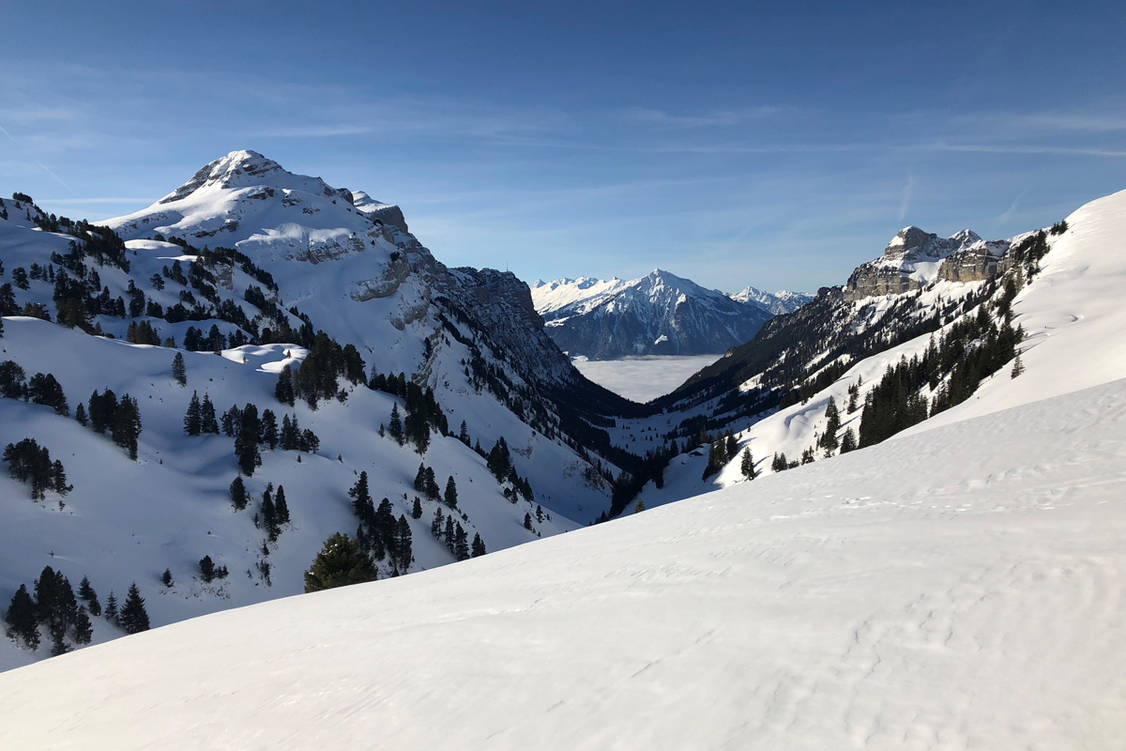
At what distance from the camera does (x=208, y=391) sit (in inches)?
3135

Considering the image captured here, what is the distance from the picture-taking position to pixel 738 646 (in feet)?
25.1

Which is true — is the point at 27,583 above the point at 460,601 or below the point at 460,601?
below

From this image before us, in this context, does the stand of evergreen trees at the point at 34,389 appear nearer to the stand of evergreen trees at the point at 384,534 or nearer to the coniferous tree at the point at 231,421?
the coniferous tree at the point at 231,421

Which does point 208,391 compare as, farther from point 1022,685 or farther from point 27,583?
point 1022,685

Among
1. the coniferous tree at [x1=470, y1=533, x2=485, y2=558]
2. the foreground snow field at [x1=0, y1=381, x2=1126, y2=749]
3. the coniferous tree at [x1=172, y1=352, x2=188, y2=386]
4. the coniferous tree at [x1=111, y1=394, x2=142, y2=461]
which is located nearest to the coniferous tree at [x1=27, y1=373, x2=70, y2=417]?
the coniferous tree at [x1=111, y1=394, x2=142, y2=461]

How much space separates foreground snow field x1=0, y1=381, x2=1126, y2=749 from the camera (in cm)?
580

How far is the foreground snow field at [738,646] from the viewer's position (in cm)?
580

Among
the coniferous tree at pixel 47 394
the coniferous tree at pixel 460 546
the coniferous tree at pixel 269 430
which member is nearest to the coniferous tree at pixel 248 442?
the coniferous tree at pixel 269 430

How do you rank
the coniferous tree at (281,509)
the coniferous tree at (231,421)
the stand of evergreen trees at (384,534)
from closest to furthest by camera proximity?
1. the coniferous tree at (281,509)
2. the stand of evergreen trees at (384,534)
3. the coniferous tree at (231,421)

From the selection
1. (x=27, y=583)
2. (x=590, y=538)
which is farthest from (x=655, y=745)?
(x=27, y=583)

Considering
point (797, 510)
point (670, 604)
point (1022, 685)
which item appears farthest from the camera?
point (797, 510)

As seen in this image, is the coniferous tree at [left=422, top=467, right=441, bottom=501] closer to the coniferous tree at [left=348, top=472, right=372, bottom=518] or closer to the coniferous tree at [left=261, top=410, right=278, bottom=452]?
the coniferous tree at [left=348, top=472, right=372, bottom=518]

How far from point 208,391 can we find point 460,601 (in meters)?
82.7

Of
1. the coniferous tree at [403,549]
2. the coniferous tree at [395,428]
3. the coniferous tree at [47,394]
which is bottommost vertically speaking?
the coniferous tree at [403,549]
